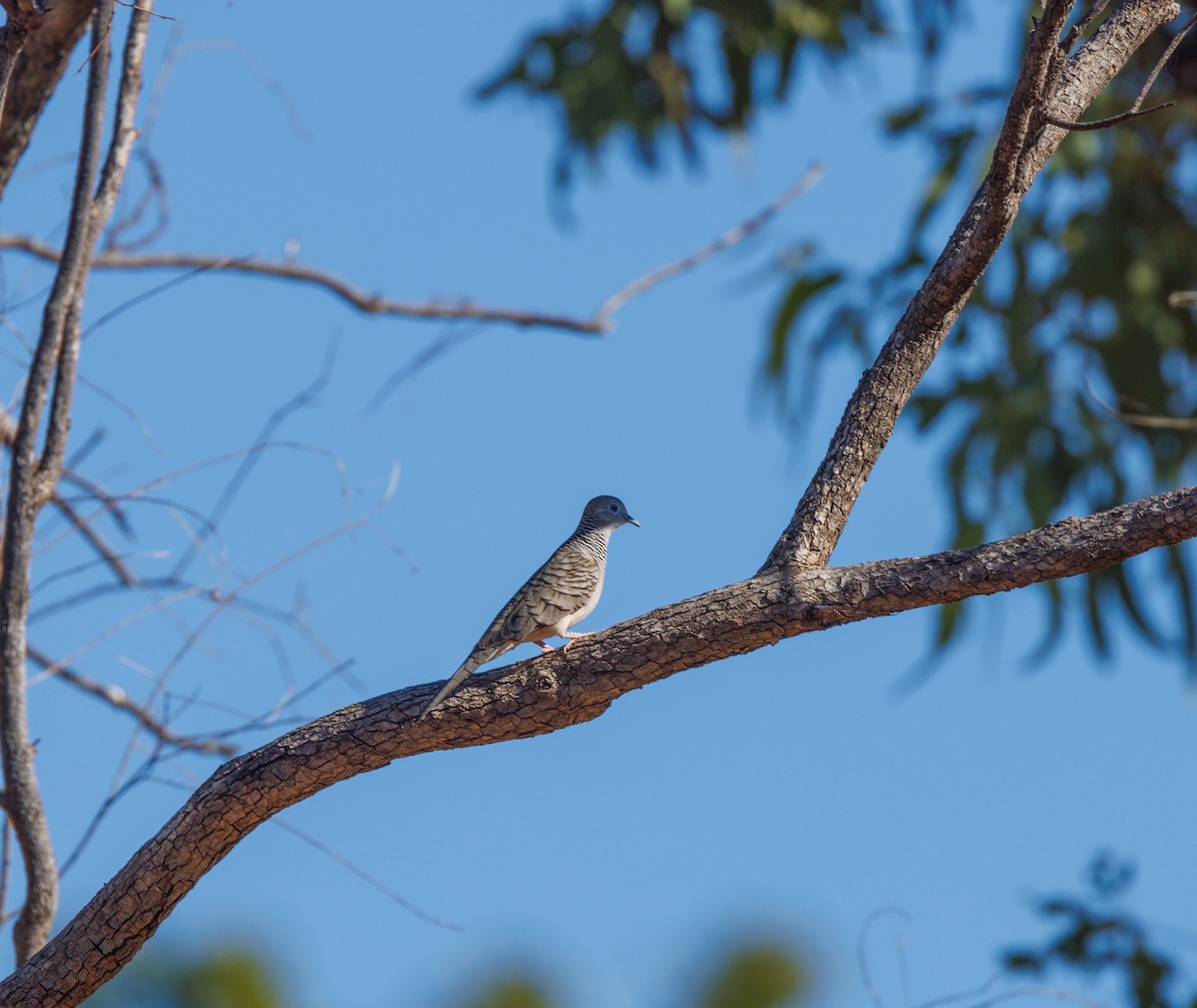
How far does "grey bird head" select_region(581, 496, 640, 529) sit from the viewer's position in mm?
5371

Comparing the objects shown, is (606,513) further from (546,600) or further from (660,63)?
(660,63)

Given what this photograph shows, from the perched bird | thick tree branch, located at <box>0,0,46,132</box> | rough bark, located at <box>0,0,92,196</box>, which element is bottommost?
the perched bird

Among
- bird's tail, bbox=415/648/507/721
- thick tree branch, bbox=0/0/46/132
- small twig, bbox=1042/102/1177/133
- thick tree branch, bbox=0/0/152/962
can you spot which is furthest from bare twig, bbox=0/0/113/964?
small twig, bbox=1042/102/1177/133

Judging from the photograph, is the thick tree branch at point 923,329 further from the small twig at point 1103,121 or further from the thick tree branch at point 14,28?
the thick tree branch at point 14,28

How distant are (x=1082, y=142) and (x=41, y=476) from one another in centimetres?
796

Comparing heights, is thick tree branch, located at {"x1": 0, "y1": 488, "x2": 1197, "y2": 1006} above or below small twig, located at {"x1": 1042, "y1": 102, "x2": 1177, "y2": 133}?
below

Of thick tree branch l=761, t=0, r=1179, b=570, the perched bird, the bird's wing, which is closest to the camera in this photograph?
thick tree branch l=761, t=0, r=1179, b=570

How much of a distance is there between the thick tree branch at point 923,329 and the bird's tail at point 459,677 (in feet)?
2.45

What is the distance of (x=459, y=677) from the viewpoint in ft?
11.4

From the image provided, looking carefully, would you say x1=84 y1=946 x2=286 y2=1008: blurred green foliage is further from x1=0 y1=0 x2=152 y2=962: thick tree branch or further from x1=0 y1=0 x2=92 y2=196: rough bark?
x1=0 y1=0 x2=92 y2=196: rough bark

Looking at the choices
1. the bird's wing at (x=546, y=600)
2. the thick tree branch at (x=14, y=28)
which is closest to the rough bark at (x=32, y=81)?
the thick tree branch at (x=14, y=28)

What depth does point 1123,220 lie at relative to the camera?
33.4 feet

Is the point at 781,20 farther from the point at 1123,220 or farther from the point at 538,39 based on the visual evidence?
the point at 1123,220

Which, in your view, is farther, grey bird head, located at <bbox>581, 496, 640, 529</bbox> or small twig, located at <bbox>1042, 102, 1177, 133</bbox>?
grey bird head, located at <bbox>581, 496, 640, 529</bbox>
